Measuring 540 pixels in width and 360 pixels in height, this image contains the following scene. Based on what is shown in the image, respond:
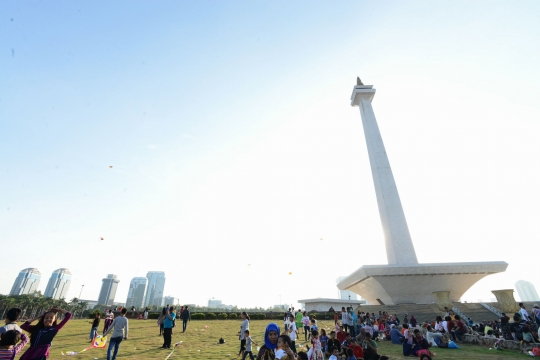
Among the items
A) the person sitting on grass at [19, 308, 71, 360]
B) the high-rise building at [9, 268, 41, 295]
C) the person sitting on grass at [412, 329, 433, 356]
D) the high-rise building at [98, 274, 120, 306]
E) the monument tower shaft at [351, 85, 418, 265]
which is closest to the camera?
the person sitting on grass at [19, 308, 71, 360]

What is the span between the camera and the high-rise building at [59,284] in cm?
16588

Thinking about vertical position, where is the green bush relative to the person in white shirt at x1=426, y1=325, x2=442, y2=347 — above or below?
above

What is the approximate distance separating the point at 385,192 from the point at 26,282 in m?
204

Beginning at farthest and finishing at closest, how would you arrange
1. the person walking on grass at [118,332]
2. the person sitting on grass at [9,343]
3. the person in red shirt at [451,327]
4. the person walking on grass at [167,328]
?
the person in red shirt at [451,327], the person walking on grass at [167,328], the person walking on grass at [118,332], the person sitting on grass at [9,343]

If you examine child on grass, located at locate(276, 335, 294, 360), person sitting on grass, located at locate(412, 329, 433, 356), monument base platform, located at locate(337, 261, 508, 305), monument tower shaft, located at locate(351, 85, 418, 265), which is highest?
monument tower shaft, located at locate(351, 85, 418, 265)

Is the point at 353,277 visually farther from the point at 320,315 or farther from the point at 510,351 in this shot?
the point at 510,351

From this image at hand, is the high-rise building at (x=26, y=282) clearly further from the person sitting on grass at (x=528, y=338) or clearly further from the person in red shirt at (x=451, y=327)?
the person sitting on grass at (x=528, y=338)

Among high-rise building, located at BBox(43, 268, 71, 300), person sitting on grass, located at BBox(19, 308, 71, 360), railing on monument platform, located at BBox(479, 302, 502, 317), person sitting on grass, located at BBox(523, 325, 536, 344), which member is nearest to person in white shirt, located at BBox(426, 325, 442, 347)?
person sitting on grass, located at BBox(523, 325, 536, 344)

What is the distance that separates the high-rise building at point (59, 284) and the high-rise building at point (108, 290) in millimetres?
19639

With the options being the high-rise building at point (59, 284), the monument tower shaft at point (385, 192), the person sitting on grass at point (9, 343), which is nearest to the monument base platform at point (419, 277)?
the monument tower shaft at point (385, 192)

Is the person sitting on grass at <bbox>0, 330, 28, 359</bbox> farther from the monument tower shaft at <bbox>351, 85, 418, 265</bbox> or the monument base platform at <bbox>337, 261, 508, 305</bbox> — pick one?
the monument tower shaft at <bbox>351, 85, 418, 265</bbox>

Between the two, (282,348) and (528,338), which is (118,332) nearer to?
(282,348)

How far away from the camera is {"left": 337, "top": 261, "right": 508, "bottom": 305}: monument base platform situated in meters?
32.9

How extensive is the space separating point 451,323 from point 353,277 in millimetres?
23126
